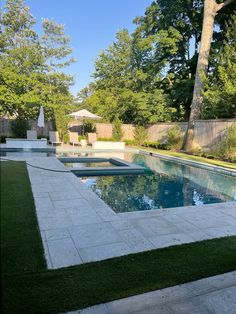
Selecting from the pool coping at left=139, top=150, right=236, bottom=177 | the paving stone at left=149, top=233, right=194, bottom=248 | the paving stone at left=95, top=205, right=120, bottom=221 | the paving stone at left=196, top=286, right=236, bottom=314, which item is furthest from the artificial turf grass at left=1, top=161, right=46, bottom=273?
the pool coping at left=139, top=150, right=236, bottom=177

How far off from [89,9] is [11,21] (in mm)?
9265

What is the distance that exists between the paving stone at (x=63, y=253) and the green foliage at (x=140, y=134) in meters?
16.6

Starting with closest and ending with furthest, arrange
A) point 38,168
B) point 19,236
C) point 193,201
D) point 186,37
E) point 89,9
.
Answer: point 19,236, point 193,201, point 38,168, point 89,9, point 186,37

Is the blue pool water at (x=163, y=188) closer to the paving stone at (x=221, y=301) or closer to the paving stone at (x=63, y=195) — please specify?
the paving stone at (x=63, y=195)

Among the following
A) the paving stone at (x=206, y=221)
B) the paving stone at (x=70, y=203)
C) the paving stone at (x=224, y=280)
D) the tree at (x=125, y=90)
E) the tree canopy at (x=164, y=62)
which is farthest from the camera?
the tree at (x=125, y=90)

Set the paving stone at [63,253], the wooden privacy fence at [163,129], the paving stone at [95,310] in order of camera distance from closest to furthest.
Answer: the paving stone at [95,310], the paving stone at [63,253], the wooden privacy fence at [163,129]

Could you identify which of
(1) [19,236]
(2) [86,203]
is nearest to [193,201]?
(2) [86,203]

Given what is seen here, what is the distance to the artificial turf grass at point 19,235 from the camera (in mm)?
2363

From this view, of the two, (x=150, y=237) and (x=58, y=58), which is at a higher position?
(x=58, y=58)

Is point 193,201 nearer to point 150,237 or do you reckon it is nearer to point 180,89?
point 150,237

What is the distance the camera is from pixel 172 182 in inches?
324

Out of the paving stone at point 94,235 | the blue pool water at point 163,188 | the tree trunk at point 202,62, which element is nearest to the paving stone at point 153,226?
the paving stone at point 94,235

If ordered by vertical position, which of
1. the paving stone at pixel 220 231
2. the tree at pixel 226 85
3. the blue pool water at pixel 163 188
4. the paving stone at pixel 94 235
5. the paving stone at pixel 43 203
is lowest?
the blue pool water at pixel 163 188

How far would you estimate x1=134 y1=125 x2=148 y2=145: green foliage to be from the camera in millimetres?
19359
